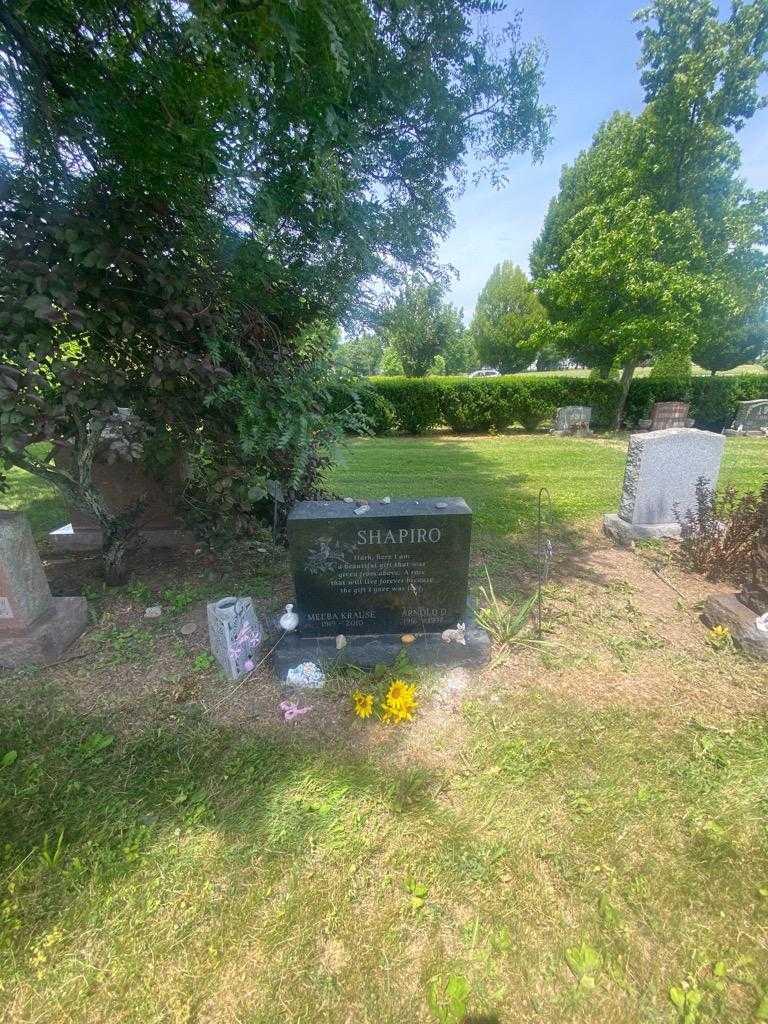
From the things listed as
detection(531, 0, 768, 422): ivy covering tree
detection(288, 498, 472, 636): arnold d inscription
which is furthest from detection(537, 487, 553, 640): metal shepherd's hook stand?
detection(531, 0, 768, 422): ivy covering tree

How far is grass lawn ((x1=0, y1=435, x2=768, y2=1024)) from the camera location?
57.1 inches

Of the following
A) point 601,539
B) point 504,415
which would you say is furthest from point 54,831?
point 504,415

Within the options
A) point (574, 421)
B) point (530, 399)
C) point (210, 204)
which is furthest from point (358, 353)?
point (530, 399)

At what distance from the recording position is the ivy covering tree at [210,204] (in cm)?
242

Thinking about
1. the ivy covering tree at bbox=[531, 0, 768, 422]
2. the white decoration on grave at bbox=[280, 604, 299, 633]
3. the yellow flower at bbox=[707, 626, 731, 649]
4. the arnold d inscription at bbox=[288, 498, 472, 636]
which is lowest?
the yellow flower at bbox=[707, 626, 731, 649]

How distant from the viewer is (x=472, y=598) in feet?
12.0

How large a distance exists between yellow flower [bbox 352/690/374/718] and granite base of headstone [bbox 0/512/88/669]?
212 cm

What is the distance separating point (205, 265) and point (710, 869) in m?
4.44

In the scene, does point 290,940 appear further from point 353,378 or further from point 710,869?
point 353,378

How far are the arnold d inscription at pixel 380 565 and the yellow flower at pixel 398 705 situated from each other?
0.61m

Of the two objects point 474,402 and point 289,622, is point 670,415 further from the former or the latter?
point 289,622

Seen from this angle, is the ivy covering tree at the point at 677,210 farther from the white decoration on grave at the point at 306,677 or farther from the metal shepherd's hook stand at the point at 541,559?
the white decoration on grave at the point at 306,677

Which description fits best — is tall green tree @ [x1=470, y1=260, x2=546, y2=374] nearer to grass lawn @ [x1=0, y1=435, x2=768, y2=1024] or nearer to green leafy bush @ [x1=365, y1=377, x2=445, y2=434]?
green leafy bush @ [x1=365, y1=377, x2=445, y2=434]

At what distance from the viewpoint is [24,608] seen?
2.85 m
